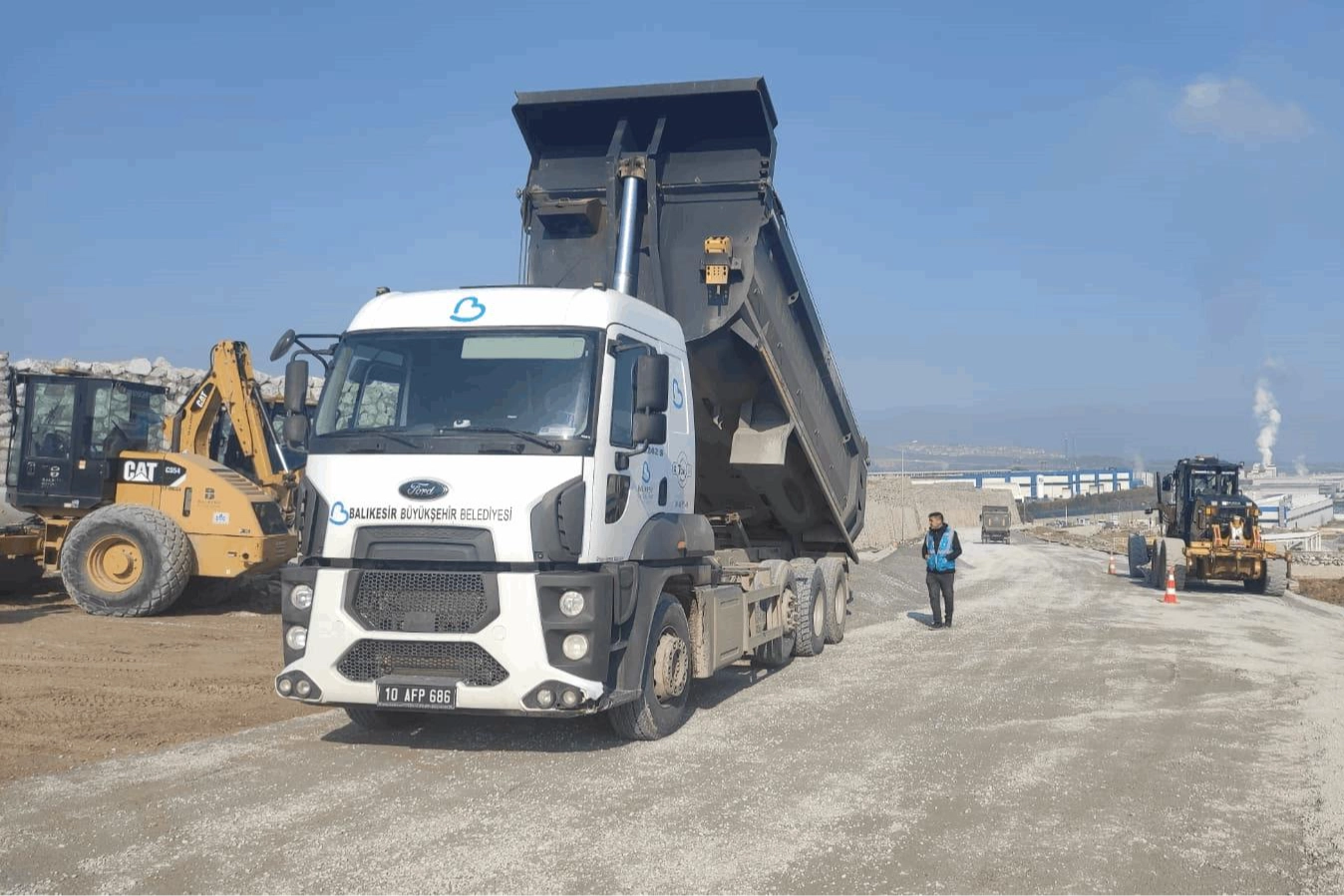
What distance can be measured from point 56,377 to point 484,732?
8.79 m

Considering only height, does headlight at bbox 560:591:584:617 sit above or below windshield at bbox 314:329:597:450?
below

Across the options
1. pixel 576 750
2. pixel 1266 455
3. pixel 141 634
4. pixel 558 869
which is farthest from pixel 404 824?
pixel 1266 455

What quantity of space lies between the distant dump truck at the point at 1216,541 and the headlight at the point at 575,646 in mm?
18733

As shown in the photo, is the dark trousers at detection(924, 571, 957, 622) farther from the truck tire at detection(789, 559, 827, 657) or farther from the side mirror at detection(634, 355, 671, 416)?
the side mirror at detection(634, 355, 671, 416)

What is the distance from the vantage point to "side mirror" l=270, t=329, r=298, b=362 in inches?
297

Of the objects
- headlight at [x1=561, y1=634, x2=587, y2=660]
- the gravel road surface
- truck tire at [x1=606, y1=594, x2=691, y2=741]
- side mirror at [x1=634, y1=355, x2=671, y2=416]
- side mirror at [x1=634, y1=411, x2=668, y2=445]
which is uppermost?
side mirror at [x1=634, y1=355, x2=671, y2=416]

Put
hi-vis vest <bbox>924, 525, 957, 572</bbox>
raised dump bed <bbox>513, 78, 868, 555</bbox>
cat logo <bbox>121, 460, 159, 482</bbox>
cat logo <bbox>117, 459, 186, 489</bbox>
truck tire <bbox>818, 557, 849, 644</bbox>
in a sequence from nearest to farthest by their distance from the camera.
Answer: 1. raised dump bed <bbox>513, 78, 868, 555</bbox>
2. truck tire <bbox>818, 557, 849, 644</bbox>
3. cat logo <bbox>117, 459, 186, 489</bbox>
4. cat logo <bbox>121, 460, 159, 482</bbox>
5. hi-vis vest <bbox>924, 525, 957, 572</bbox>

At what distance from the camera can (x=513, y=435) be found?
6.79 meters

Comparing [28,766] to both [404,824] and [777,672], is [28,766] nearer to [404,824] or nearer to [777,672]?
[404,824]

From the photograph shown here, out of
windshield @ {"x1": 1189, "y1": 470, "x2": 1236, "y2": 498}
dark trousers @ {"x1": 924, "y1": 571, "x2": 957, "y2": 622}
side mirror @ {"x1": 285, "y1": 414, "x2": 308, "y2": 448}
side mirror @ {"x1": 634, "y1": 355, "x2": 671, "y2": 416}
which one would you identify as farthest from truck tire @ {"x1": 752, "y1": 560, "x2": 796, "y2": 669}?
windshield @ {"x1": 1189, "y1": 470, "x2": 1236, "y2": 498}

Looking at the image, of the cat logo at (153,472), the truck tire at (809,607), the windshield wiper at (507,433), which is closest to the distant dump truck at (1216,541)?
the truck tire at (809,607)

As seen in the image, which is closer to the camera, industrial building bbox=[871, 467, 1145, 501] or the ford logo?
the ford logo

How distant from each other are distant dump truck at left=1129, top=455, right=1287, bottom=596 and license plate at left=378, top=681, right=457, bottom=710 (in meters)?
19.1

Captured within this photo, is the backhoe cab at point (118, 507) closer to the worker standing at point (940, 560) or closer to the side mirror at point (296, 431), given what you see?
the side mirror at point (296, 431)
